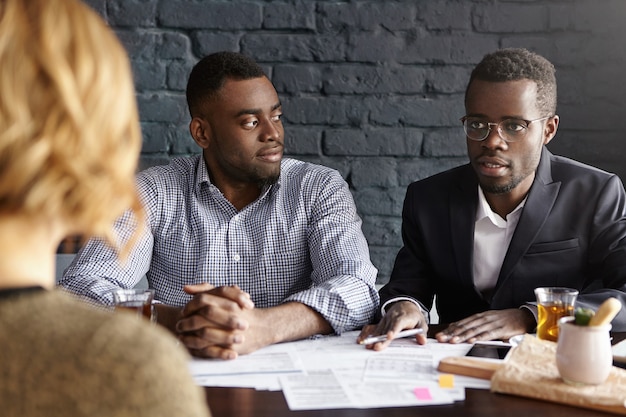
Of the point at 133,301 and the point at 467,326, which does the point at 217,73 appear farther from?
the point at 467,326

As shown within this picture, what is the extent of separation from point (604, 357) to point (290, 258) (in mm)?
1103

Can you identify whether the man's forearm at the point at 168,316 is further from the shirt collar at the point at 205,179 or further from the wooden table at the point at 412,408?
the shirt collar at the point at 205,179

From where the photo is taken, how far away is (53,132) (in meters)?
0.70

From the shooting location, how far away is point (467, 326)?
177 cm

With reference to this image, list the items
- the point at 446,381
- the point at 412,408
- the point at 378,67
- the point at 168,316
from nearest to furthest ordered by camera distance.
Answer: the point at 412,408 → the point at 446,381 → the point at 168,316 → the point at 378,67

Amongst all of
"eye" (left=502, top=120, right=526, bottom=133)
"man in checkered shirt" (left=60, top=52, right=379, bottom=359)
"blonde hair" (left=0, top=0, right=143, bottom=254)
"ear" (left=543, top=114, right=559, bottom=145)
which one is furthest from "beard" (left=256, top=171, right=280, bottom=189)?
"blonde hair" (left=0, top=0, right=143, bottom=254)

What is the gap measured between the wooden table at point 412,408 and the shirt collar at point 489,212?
3.16 feet

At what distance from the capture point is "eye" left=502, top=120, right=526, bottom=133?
2201mm

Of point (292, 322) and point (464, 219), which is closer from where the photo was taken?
point (292, 322)

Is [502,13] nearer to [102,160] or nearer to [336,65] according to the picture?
[336,65]

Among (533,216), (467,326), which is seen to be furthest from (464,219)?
(467,326)

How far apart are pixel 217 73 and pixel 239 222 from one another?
484 mm

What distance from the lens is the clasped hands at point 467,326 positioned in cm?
174

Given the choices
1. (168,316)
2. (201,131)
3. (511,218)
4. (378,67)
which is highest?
(378,67)
